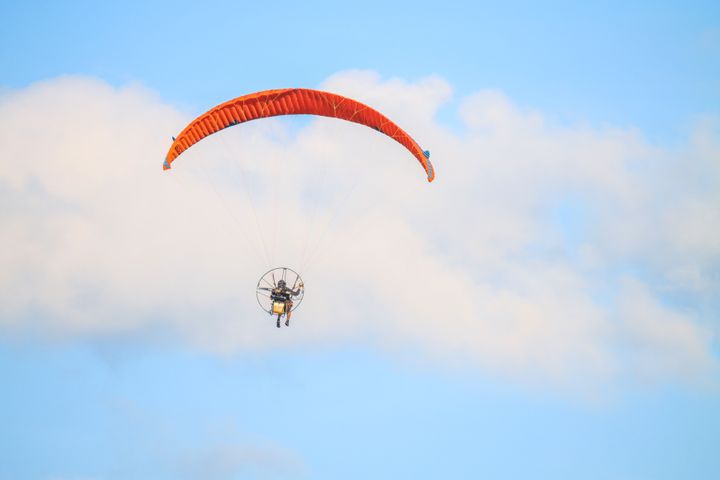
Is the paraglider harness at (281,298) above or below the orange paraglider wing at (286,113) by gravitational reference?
below

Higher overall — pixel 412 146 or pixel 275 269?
pixel 412 146

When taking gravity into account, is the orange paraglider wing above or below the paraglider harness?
above

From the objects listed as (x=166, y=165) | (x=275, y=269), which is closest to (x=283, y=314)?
(x=275, y=269)

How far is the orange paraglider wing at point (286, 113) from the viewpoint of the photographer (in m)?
57.0

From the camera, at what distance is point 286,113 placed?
194ft

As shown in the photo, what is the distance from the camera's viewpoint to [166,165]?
186ft

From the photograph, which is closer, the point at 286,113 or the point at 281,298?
the point at 281,298

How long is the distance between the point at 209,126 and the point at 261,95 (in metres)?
2.96

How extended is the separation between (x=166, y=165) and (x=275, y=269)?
715cm

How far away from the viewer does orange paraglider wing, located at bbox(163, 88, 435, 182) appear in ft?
187

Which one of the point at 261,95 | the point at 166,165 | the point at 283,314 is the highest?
the point at 261,95

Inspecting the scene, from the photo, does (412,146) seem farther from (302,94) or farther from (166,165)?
(166,165)

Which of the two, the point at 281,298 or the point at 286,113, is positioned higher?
the point at 286,113

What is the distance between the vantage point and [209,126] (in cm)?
5766
